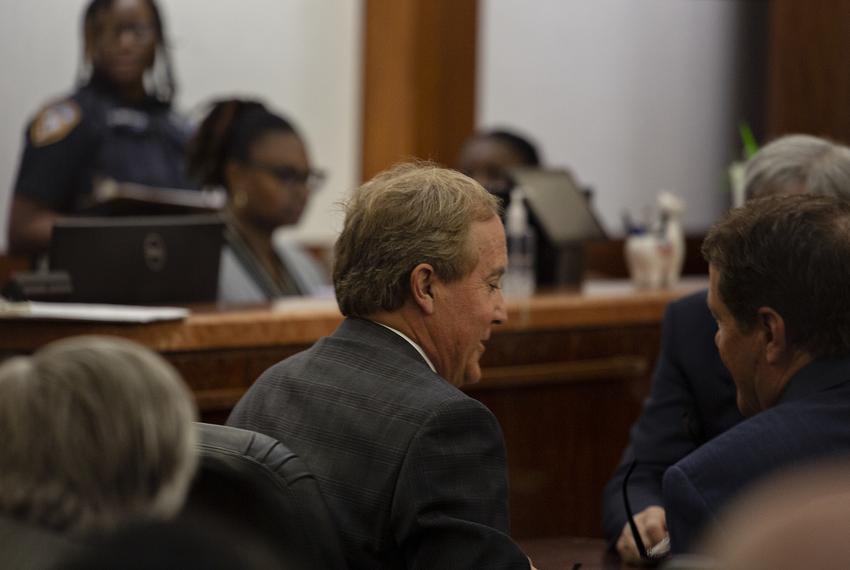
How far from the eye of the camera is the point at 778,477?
185 cm

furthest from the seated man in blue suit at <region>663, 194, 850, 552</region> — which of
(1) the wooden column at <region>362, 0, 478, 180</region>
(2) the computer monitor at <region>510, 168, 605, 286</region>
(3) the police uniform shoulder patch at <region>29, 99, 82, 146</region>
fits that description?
(1) the wooden column at <region>362, 0, 478, 180</region>

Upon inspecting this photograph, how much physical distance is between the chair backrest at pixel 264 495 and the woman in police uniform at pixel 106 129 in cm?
319

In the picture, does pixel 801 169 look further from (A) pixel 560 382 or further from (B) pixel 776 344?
(A) pixel 560 382

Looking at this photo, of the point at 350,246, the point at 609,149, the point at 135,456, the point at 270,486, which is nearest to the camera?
the point at 135,456

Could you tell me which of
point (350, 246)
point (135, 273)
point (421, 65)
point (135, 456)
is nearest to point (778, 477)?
point (350, 246)

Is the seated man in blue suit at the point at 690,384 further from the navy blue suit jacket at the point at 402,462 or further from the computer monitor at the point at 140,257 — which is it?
the computer monitor at the point at 140,257

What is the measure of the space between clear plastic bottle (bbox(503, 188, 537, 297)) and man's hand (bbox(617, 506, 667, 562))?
1.41m

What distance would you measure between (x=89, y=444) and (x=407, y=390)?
2.71ft

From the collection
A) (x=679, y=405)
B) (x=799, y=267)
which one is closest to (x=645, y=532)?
(x=679, y=405)

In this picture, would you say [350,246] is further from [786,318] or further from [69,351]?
[69,351]

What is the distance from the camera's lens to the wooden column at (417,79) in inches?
229

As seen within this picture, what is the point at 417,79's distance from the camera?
5828 millimetres

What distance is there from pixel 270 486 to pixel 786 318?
2.71 ft

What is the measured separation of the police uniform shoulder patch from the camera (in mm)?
4875
